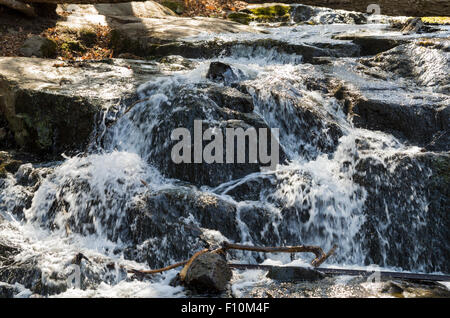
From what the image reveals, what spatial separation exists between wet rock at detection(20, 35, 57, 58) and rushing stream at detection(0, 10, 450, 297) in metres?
3.58

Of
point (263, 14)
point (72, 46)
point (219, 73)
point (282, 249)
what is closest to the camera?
point (282, 249)

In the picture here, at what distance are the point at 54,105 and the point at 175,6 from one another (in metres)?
9.99

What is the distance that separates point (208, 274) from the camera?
3152 mm

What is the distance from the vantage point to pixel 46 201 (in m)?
4.85

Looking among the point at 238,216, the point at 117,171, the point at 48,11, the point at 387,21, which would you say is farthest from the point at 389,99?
the point at 48,11

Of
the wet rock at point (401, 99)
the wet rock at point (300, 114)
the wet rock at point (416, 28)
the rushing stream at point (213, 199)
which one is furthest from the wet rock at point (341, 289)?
the wet rock at point (416, 28)

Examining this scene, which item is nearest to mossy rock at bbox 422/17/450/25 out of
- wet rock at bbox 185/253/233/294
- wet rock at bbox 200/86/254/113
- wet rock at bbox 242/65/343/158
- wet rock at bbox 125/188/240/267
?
wet rock at bbox 242/65/343/158

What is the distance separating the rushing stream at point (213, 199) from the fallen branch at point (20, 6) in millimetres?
5151

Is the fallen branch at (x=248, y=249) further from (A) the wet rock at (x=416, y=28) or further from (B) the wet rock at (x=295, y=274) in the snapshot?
(A) the wet rock at (x=416, y=28)

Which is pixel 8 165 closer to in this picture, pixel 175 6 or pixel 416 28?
pixel 416 28

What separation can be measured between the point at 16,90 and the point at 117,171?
7.37ft

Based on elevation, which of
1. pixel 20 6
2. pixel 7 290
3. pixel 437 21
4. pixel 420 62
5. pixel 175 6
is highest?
pixel 175 6

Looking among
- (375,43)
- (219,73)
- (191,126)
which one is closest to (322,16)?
(375,43)
